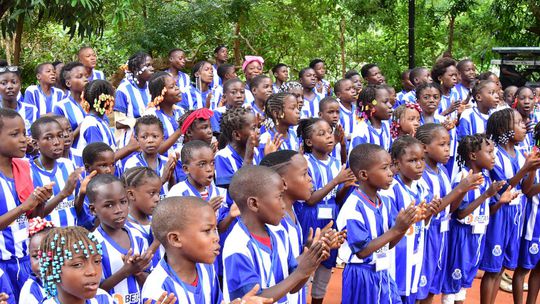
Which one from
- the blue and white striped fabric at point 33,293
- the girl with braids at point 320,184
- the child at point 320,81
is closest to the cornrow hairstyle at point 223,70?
the child at point 320,81

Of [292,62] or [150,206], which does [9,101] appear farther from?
[292,62]

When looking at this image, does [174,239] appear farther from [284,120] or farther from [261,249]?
[284,120]

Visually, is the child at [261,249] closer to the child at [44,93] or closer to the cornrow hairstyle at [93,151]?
the cornrow hairstyle at [93,151]

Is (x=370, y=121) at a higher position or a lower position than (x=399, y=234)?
higher

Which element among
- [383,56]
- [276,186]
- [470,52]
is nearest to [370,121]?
[276,186]

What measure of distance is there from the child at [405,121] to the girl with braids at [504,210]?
0.70 metres

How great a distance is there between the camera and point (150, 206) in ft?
14.0

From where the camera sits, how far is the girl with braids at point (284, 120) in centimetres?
593

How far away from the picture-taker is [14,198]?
4.29 m

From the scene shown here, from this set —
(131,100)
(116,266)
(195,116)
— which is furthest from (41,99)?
(116,266)

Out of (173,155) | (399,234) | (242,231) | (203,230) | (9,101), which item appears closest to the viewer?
(203,230)

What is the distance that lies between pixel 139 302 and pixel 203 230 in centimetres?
102

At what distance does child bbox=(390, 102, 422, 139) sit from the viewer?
20.9 feet

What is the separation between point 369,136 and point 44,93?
12.4 feet
